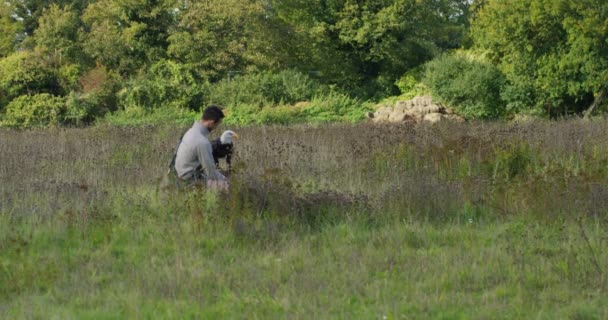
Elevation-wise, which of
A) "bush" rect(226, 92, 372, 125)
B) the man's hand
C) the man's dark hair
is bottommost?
"bush" rect(226, 92, 372, 125)

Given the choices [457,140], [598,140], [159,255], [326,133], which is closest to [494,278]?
[159,255]

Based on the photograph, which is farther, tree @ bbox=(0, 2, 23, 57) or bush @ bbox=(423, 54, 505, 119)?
tree @ bbox=(0, 2, 23, 57)

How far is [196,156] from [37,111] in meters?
23.1

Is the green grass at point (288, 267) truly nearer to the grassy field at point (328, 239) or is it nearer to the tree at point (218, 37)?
the grassy field at point (328, 239)

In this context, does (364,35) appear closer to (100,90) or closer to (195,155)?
(100,90)

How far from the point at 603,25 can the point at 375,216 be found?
2184cm

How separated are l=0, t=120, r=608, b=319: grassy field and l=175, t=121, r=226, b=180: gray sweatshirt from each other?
0.37m

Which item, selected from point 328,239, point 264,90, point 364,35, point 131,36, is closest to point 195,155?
point 328,239

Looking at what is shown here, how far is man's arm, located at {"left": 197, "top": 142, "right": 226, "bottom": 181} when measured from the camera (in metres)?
8.82

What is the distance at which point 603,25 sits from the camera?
Result: 2733 centimetres

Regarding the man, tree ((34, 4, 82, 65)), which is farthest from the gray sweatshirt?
tree ((34, 4, 82, 65))

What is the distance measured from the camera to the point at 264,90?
31438 mm

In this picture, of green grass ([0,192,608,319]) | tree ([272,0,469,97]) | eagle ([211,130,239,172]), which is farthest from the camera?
tree ([272,0,469,97])

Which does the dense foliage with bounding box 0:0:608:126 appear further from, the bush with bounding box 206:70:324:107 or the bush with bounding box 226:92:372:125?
the bush with bounding box 226:92:372:125
